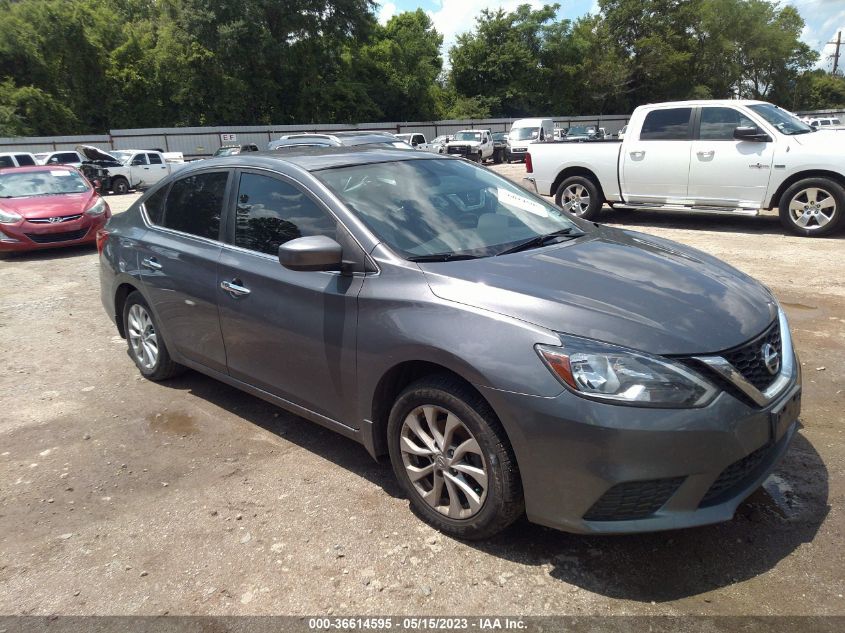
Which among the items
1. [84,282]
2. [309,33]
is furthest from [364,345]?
[309,33]

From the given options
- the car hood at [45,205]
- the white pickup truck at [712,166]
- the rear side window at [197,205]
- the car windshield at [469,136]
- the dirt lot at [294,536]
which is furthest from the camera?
the car windshield at [469,136]

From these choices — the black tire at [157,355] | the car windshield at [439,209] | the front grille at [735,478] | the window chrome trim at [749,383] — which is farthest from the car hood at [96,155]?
the front grille at [735,478]

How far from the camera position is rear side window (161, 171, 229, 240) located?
13.3ft

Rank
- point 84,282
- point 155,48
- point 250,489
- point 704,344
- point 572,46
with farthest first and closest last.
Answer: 1. point 572,46
2. point 155,48
3. point 84,282
4. point 250,489
5. point 704,344

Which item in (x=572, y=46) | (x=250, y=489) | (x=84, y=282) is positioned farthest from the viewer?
(x=572, y=46)

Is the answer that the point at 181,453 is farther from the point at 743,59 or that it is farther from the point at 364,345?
the point at 743,59

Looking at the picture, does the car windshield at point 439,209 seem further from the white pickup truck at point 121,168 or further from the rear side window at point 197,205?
the white pickup truck at point 121,168

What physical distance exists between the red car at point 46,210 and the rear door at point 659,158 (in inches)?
327

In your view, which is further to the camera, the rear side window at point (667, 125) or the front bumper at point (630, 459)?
the rear side window at point (667, 125)

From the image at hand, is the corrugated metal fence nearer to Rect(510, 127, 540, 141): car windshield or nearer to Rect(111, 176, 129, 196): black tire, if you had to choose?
Rect(510, 127, 540, 141): car windshield

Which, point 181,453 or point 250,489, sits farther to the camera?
point 181,453

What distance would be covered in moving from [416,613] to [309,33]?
4799 cm

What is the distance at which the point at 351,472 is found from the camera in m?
3.57

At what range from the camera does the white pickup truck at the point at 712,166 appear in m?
9.08
